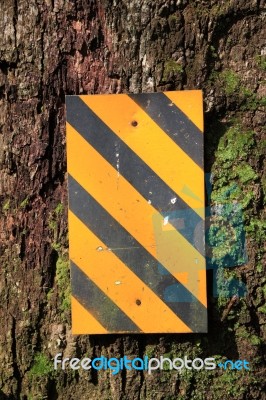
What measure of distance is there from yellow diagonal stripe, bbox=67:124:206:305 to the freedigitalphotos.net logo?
9.8 inches

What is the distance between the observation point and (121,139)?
2.01 metres

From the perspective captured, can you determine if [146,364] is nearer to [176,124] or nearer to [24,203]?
[24,203]

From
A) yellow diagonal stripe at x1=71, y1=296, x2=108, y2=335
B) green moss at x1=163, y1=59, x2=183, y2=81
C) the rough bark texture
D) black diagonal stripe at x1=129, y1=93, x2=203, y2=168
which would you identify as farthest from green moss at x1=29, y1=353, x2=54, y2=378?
green moss at x1=163, y1=59, x2=183, y2=81

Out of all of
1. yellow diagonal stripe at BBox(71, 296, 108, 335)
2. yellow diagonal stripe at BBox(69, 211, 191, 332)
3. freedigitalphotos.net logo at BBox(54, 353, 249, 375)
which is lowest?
freedigitalphotos.net logo at BBox(54, 353, 249, 375)

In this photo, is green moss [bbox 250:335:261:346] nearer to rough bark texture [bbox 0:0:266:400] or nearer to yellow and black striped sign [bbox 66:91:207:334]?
rough bark texture [bbox 0:0:266:400]

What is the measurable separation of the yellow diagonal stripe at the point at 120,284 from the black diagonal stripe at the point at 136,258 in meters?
0.02

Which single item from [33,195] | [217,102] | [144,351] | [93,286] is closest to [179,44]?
[217,102]

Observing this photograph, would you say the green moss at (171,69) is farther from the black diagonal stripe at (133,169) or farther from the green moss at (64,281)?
the green moss at (64,281)

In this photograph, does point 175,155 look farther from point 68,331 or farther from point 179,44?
point 68,331

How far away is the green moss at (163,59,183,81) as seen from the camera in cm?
201

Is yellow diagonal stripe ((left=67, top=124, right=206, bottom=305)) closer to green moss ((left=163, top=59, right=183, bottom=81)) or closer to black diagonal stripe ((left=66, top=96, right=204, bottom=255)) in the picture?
black diagonal stripe ((left=66, top=96, right=204, bottom=255))

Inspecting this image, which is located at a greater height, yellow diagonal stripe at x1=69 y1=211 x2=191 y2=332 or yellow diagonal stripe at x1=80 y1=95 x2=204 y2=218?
yellow diagonal stripe at x1=80 y1=95 x2=204 y2=218

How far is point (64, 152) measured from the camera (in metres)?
2.06

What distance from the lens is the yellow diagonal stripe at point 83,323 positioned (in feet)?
6.67
